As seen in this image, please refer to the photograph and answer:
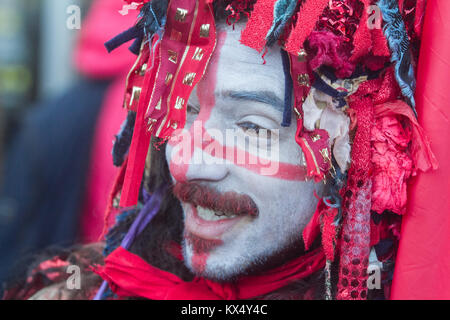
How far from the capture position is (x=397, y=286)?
91cm

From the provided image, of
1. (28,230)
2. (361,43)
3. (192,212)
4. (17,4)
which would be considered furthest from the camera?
(17,4)

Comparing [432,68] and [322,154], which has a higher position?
[432,68]

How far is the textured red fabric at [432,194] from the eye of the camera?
84 cm

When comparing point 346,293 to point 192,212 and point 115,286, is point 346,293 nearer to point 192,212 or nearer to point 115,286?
point 192,212

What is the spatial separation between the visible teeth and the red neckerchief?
0.13 m

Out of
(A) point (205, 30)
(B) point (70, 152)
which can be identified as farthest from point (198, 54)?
(B) point (70, 152)

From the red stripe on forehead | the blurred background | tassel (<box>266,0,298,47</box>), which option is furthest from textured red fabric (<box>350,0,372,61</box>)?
the blurred background

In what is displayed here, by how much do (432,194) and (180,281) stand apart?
0.49m

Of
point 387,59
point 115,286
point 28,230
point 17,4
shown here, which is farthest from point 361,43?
point 17,4

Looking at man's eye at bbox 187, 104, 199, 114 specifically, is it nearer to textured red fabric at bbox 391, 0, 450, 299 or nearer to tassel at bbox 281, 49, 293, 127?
tassel at bbox 281, 49, 293, 127

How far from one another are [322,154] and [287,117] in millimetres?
80

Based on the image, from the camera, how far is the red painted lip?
96 cm

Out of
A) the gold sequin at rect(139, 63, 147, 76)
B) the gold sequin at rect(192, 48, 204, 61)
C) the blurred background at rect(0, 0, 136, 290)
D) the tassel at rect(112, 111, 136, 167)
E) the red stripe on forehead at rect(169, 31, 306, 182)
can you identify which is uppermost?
the gold sequin at rect(192, 48, 204, 61)

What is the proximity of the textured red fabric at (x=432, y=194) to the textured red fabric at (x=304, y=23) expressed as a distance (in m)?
0.18
